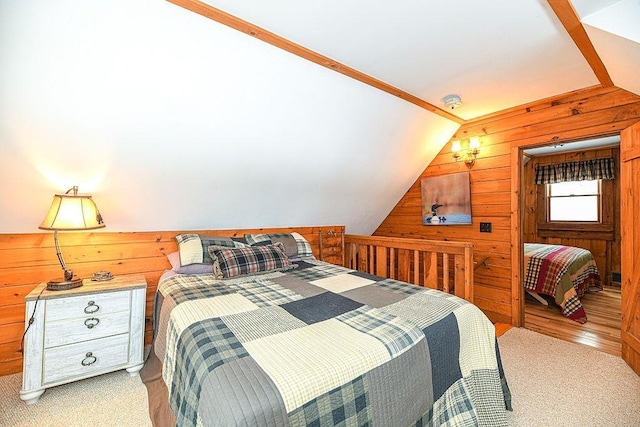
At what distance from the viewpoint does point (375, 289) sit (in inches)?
72.9

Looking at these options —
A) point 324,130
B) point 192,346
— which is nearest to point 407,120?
point 324,130

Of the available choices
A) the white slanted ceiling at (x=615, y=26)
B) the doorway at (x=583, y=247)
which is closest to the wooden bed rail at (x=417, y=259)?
the doorway at (x=583, y=247)

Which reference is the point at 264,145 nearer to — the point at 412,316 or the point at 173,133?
the point at 173,133

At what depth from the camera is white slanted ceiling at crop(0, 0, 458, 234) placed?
142 centimetres

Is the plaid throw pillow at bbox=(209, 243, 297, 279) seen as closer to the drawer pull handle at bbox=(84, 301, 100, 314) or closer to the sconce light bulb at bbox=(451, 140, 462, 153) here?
the drawer pull handle at bbox=(84, 301, 100, 314)

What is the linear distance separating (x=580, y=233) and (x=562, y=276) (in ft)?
7.40

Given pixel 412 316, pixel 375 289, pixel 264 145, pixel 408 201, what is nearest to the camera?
pixel 412 316

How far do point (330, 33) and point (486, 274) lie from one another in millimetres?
2894

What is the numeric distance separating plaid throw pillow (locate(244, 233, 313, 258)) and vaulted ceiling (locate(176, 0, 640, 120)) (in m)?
1.64

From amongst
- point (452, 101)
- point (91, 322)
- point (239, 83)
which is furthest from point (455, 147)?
point (91, 322)

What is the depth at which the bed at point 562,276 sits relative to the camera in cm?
317

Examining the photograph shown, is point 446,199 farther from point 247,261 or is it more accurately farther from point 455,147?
point 247,261

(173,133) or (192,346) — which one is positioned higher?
(173,133)

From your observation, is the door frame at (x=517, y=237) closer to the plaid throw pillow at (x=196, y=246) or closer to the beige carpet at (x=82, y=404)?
the plaid throw pillow at (x=196, y=246)
